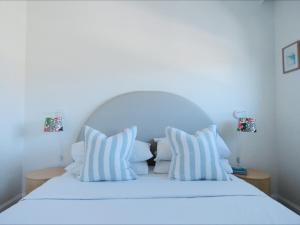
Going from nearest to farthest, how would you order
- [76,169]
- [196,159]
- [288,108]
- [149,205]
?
[149,205] < [196,159] < [76,169] < [288,108]

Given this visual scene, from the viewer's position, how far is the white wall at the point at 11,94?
2.25 metres

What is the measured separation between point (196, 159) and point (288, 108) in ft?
4.43

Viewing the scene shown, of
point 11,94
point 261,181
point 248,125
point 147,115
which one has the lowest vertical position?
point 261,181

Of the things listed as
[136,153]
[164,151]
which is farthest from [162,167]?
[136,153]

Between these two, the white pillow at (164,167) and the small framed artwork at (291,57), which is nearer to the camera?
the white pillow at (164,167)

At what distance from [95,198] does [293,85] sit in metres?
2.24

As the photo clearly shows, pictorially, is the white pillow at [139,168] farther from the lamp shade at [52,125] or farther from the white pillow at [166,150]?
the lamp shade at [52,125]

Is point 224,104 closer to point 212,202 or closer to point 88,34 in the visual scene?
point 212,202

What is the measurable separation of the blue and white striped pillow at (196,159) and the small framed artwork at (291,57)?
124 centimetres

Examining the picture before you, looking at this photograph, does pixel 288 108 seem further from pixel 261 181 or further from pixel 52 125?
pixel 52 125

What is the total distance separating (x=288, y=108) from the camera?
2.39 m

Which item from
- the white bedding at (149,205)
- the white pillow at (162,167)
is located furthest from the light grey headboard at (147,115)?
the white bedding at (149,205)

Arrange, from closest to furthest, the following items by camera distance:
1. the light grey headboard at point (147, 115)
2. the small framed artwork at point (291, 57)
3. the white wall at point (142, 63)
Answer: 1. the small framed artwork at point (291, 57)
2. the light grey headboard at point (147, 115)
3. the white wall at point (142, 63)

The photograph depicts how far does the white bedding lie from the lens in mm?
1105
